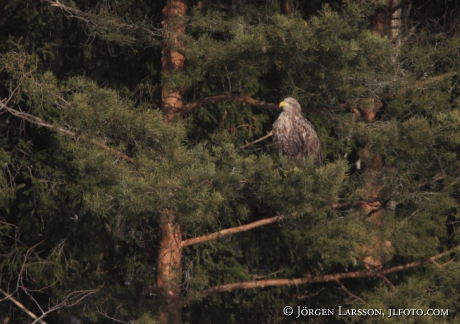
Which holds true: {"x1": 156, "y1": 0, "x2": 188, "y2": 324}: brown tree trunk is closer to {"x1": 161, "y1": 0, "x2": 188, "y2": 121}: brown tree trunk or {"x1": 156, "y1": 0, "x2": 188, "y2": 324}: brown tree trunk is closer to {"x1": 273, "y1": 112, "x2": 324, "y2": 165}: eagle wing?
{"x1": 161, "y1": 0, "x2": 188, "y2": 121}: brown tree trunk

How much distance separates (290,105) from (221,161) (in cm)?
187

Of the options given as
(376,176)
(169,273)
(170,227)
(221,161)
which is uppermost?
(221,161)

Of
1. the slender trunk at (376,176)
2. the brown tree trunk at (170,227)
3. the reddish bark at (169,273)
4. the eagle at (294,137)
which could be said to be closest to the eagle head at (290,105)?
the eagle at (294,137)

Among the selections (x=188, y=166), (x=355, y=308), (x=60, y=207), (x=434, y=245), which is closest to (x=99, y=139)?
(x=188, y=166)

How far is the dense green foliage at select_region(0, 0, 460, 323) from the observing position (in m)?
10.1

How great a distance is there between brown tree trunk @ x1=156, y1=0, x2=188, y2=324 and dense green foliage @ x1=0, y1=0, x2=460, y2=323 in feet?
0.47

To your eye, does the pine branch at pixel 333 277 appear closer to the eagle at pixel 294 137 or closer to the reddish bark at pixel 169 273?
the reddish bark at pixel 169 273

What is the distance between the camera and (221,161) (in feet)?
32.7

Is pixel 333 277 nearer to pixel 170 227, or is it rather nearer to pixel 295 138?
pixel 295 138

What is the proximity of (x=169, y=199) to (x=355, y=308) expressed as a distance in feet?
9.79

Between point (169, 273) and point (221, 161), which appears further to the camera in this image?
point (169, 273)

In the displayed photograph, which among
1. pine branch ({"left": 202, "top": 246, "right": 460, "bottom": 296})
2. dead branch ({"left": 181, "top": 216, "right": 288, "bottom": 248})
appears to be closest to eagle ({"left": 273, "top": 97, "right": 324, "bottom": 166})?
dead branch ({"left": 181, "top": 216, "right": 288, "bottom": 248})

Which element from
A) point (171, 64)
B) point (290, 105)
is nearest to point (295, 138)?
point (290, 105)

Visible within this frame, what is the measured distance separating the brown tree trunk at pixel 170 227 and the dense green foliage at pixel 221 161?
144mm
